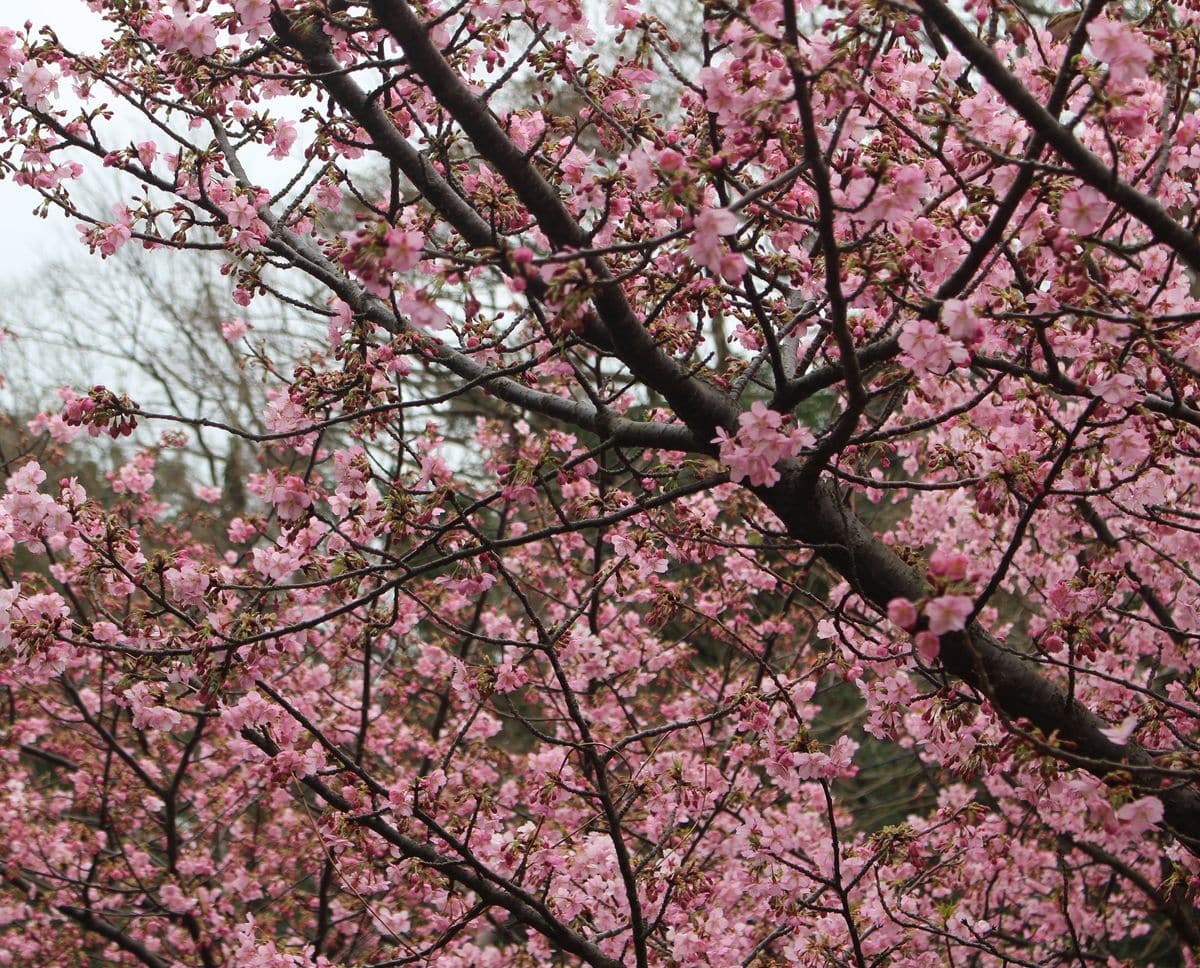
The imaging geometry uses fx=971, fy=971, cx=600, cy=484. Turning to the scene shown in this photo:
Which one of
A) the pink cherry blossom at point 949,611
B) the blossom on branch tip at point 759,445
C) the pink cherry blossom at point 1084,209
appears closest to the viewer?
the pink cherry blossom at point 949,611

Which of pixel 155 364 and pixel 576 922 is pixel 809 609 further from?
pixel 155 364

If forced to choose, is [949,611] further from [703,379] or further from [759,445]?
[703,379]

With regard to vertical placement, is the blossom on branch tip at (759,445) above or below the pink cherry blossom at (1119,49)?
below

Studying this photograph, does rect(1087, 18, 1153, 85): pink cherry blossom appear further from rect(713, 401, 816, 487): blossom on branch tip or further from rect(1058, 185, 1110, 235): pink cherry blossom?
rect(713, 401, 816, 487): blossom on branch tip

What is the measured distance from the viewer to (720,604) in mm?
6141

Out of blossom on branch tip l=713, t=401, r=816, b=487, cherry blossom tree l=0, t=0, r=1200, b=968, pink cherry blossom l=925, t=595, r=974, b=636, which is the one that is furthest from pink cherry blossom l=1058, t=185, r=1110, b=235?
pink cherry blossom l=925, t=595, r=974, b=636

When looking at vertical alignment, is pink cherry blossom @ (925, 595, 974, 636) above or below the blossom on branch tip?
below

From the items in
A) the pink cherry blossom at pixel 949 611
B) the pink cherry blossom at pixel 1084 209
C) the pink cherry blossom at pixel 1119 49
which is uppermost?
the pink cherry blossom at pixel 1119 49

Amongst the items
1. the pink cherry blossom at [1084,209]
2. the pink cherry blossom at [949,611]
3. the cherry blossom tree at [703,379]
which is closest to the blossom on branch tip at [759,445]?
the cherry blossom tree at [703,379]

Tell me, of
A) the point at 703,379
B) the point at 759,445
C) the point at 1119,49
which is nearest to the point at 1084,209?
the point at 1119,49

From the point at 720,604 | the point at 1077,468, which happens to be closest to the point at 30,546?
the point at 1077,468

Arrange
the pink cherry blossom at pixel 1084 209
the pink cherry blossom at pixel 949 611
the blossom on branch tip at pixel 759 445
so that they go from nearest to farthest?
the pink cherry blossom at pixel 949 611
the pink cherry blossom at pixel 1084 209
the blossom on branch tip at pixel 759 445

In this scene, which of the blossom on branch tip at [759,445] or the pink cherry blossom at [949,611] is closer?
the pink cherry blossom at [949,611]

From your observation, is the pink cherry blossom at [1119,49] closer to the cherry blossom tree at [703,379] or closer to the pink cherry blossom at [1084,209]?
the cherry blossom tree at [703,379]
